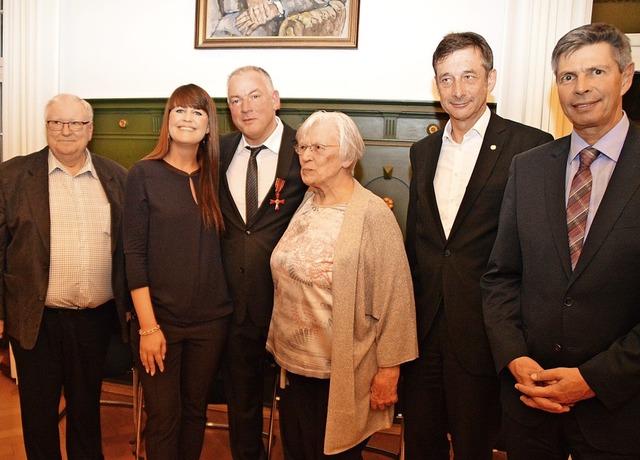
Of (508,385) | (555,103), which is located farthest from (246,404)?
(555,103)

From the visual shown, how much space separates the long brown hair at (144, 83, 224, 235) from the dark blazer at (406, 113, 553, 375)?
890mm

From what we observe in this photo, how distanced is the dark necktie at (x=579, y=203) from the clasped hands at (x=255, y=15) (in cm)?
268

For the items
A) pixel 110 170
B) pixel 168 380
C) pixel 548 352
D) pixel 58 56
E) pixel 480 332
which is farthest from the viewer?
pixel 58 56

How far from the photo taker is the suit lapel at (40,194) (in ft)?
7.42

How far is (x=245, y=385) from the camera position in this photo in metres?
2.36

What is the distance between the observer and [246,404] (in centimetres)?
237


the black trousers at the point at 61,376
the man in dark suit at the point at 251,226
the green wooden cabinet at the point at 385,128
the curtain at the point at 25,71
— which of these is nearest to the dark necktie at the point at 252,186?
the man in dark suit at the point at 251,226

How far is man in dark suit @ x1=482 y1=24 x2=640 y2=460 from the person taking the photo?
145 centimetres

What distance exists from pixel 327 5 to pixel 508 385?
2.82 m

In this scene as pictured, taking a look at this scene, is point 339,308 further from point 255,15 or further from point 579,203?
point 255,15

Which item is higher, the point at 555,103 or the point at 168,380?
the point at 555,103

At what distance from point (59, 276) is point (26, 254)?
0.54 ft

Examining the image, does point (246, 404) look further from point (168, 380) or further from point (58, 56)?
point (58, 56)

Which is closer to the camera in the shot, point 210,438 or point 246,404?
point 246,404
